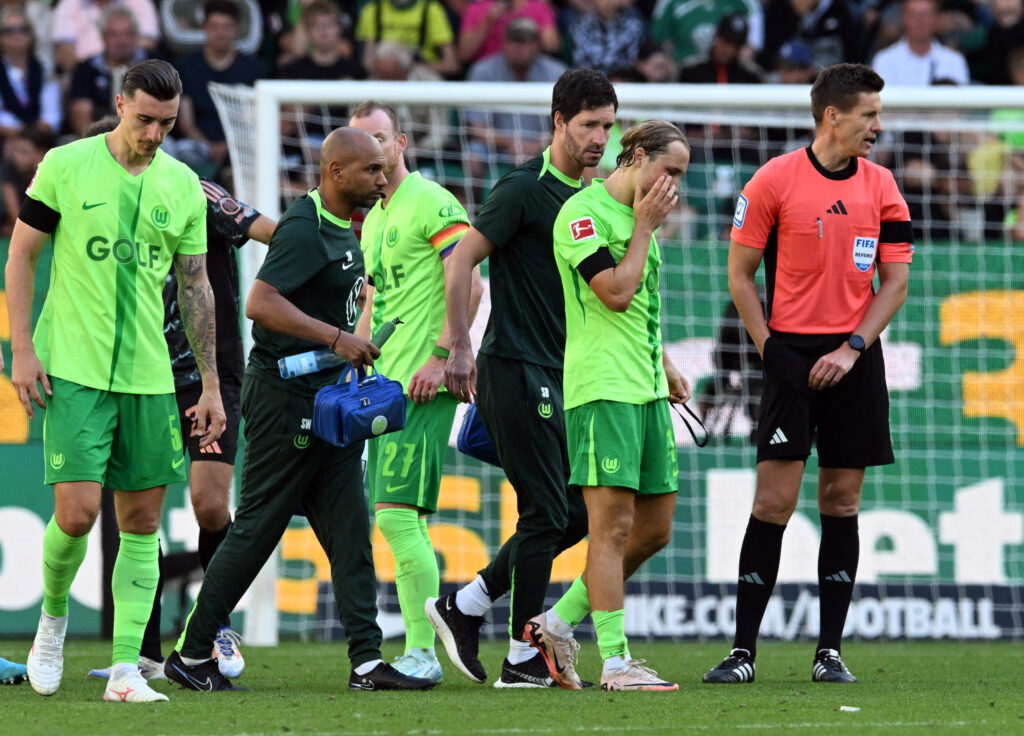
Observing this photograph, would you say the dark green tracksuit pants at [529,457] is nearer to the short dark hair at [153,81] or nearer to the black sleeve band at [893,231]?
the black sleeve band at [893,231]

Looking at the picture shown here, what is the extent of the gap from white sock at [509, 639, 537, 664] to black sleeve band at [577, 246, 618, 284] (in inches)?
58.8

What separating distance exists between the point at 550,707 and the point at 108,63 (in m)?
9.38

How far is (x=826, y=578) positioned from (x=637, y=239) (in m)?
1.80

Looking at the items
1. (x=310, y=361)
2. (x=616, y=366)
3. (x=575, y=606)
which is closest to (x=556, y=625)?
(x=575, y=606)

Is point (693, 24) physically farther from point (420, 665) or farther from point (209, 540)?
point (420, 665)

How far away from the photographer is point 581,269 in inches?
227

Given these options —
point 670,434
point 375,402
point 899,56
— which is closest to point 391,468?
point 375,402

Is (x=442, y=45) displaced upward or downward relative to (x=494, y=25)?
downward

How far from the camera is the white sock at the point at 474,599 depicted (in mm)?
6277

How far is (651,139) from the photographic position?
5.81 meters

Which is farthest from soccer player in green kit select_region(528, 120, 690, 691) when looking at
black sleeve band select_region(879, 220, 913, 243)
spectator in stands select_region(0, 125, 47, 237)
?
spectator in stands select_region(0, 125, 47, 237)

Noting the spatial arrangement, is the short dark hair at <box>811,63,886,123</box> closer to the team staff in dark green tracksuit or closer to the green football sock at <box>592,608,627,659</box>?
the team staff in dark green tracksuit

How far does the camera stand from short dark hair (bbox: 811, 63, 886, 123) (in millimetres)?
6344

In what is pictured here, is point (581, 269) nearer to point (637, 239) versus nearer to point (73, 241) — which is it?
point (637, 239)
